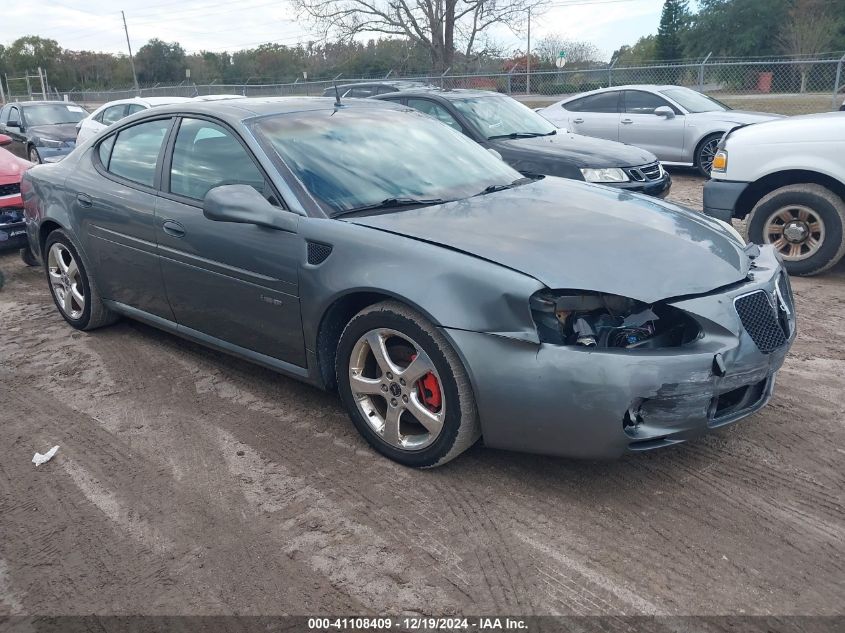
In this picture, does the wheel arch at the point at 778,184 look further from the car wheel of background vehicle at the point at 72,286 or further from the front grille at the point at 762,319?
the car wheel of background vehicle at the point at 72,286

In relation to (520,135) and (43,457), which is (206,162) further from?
(520,135)

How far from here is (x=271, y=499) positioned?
124 inches

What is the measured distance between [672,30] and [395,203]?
6541 cm

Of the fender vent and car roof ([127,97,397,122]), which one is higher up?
car roof ([127,97,397,122])

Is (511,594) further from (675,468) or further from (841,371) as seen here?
(841,371)

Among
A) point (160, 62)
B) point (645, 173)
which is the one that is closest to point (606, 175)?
→ point (645, 173)

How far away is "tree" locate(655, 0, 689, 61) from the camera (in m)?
55.1

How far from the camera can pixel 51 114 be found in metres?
15.9

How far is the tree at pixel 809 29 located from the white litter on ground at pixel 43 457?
125ft

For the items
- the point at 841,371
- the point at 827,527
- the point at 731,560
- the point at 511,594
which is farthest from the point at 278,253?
the point at 841,371

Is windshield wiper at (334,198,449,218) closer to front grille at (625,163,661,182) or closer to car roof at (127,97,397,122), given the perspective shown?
car roof at (127,97,397,122)

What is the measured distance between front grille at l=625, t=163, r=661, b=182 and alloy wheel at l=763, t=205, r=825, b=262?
5.26ft

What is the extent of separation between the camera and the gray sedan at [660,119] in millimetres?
11367

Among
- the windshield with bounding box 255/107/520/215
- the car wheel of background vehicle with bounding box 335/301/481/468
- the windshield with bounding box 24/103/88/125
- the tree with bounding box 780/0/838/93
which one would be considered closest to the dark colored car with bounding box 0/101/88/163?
the windshield with bounding box 24/103/88/125
